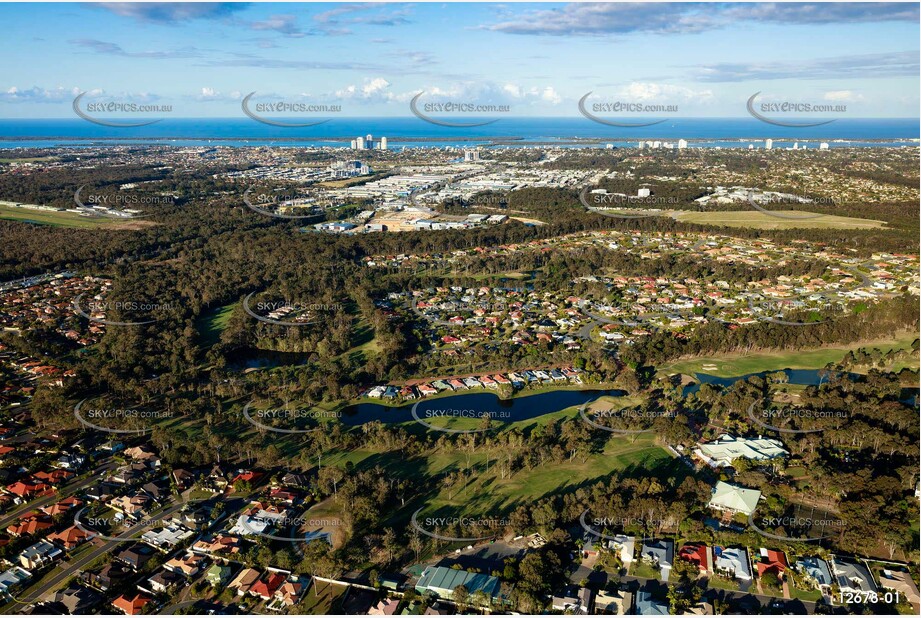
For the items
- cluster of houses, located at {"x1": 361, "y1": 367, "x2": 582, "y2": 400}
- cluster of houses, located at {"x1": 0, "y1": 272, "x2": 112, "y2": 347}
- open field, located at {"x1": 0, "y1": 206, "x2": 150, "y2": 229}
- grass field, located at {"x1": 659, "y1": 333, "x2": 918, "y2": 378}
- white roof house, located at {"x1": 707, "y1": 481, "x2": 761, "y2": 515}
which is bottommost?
white roof house, located at {"x1": 707, "y1": 481, "x2": 761, "y2": 515}

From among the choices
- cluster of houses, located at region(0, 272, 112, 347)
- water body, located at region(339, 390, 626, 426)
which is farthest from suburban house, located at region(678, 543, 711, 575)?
cluster of houses, located at region(0, 272, 112, 347)

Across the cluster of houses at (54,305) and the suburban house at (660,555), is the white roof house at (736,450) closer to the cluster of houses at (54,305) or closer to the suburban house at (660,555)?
the suburban house at (660,555)

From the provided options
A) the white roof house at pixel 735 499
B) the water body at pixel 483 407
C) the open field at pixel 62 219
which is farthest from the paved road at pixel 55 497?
the open field at pixel 62 219

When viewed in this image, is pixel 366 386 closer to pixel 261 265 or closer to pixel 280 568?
pixel 280 568

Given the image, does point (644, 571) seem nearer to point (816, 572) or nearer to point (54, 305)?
point (816, 572)

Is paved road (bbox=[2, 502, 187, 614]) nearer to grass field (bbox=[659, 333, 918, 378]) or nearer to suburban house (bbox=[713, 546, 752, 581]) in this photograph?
suburban house (bbox=[713, 546, 752, 581])
